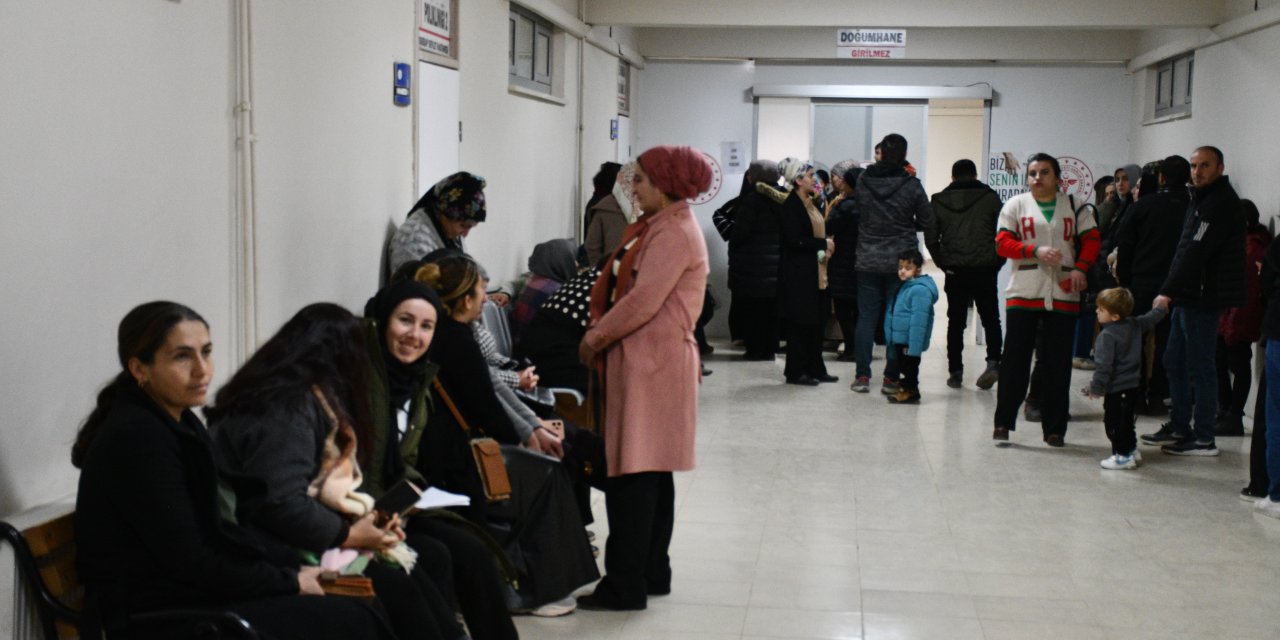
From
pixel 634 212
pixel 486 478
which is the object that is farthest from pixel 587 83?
pixel 486 478

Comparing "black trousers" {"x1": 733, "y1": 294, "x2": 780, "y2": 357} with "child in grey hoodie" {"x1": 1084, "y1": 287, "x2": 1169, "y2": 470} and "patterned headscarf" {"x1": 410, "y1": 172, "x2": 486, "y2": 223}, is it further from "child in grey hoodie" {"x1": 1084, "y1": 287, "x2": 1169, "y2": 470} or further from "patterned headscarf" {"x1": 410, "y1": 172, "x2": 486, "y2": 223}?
"patterned headscarf" {"x1": 410, "y1": 172, "x2": 486, "y2": 223}

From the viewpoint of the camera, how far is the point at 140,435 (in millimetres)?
2584

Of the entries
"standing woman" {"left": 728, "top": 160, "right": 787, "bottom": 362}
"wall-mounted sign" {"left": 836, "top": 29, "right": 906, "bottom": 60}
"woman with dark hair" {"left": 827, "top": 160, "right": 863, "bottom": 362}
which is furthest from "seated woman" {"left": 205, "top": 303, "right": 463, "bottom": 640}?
"wall-mounted sign" {"left": 836, "top": 29, "right": 906, "bottom": 60}

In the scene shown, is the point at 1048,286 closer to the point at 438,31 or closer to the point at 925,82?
the point at 438,31

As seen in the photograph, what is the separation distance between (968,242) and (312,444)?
21.8 feet

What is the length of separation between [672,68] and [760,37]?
856mm

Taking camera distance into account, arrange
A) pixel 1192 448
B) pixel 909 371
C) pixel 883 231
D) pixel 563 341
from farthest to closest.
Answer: pixel 883 231 < pixel 909 371 < pixel 1192 448 < pixel 563 341

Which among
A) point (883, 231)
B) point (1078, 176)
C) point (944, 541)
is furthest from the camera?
point (1078, 176)

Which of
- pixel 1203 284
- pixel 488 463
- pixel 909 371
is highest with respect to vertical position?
pixel 1203 284

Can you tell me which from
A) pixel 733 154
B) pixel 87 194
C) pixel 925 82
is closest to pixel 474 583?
pixel 87 194

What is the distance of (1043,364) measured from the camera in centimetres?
723

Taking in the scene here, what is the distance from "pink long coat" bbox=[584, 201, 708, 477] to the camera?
13.8ft

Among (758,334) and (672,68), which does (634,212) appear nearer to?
(758,334)

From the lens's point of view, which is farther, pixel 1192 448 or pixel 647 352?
pixel 1192 448
